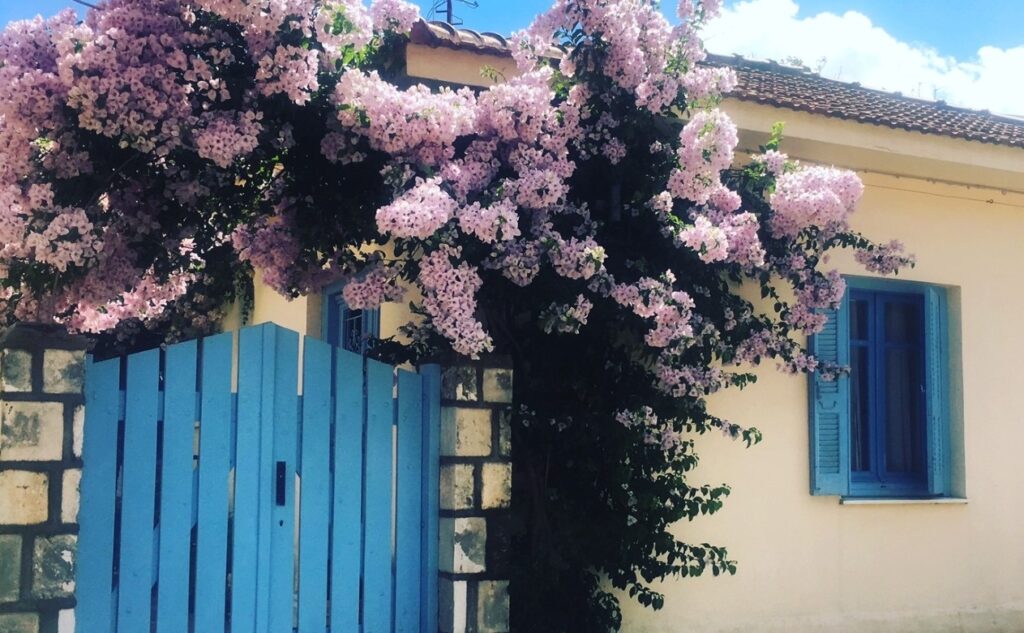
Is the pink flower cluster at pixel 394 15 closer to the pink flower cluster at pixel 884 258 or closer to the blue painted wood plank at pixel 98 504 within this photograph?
the blue painted wood plank at pixel 98 504

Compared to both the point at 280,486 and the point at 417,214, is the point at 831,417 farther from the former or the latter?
the point at 280,486

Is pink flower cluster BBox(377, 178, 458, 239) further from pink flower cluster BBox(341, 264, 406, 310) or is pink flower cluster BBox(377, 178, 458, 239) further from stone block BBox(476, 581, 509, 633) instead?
stone block BBox(476, 581, 509, 633)

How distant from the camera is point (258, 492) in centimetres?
414

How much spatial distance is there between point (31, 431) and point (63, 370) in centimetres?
23

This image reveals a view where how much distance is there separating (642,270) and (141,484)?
245cm

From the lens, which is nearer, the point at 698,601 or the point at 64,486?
the point at 64,486

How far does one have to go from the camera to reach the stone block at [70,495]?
369 centimetres

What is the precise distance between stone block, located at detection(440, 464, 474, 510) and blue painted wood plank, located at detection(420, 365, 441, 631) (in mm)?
39

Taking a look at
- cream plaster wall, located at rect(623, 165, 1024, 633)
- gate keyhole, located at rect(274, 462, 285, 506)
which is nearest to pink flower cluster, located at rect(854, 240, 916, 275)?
cream plaster wall, located at rect(623, 165, 1024, 633)

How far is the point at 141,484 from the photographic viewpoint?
156 inches

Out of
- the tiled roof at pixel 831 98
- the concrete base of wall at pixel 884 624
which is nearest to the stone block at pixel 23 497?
the tiled roof at pixel 831 98

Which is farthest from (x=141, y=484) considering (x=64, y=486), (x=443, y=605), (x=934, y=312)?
(x=934, y=312)

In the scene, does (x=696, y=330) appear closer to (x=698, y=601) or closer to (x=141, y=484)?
(x=698, y=601)

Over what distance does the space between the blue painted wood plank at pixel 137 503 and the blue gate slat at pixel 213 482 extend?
186 mm
